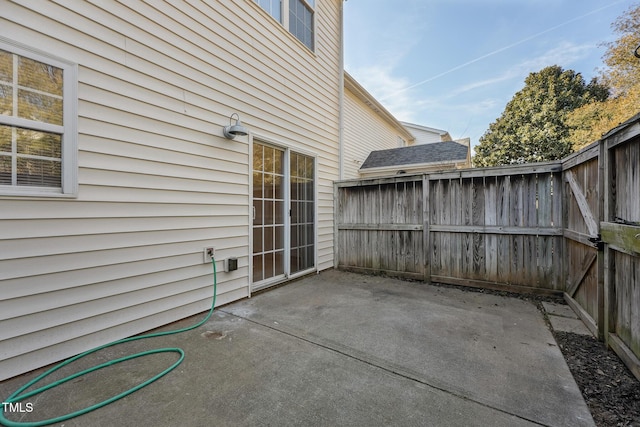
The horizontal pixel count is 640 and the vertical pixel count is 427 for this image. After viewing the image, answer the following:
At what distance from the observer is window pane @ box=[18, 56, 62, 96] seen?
73.9 inches

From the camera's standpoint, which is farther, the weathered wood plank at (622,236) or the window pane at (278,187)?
the window pane at (278,187)

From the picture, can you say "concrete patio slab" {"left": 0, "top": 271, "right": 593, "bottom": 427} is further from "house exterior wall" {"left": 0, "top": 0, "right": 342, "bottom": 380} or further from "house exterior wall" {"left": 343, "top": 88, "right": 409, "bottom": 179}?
"house exterior wall" {"left": 343, "top": 88, "right": 409, "bottom": 179}

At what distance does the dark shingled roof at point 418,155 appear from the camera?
7.76m

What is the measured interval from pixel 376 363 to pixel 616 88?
1854 cm

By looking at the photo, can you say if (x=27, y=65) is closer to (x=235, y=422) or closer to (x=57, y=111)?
(x=57, y=111)

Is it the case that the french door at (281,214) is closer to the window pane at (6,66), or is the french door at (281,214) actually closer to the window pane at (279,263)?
the window pane at (279,263)

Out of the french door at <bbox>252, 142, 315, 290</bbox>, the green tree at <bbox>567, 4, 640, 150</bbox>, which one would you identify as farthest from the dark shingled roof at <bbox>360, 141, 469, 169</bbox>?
the green tree at <bbox>567, 4, 640, 150</bbox>

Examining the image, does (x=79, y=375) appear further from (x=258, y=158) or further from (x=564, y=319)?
(x=564, y=319)

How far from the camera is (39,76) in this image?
1.94 meters

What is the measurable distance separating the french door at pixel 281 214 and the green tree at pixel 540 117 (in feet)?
49.5

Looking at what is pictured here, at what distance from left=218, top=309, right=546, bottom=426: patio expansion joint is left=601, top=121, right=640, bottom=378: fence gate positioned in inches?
47.5

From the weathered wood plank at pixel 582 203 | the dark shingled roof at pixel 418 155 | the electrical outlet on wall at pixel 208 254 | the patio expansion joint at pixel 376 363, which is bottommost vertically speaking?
the patio expansion joint at pixel 376 363

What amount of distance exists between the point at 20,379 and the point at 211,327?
1310 millimetres

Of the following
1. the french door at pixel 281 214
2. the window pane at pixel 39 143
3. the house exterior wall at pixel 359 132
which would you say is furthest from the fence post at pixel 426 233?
the window pane at pixel 39 143
